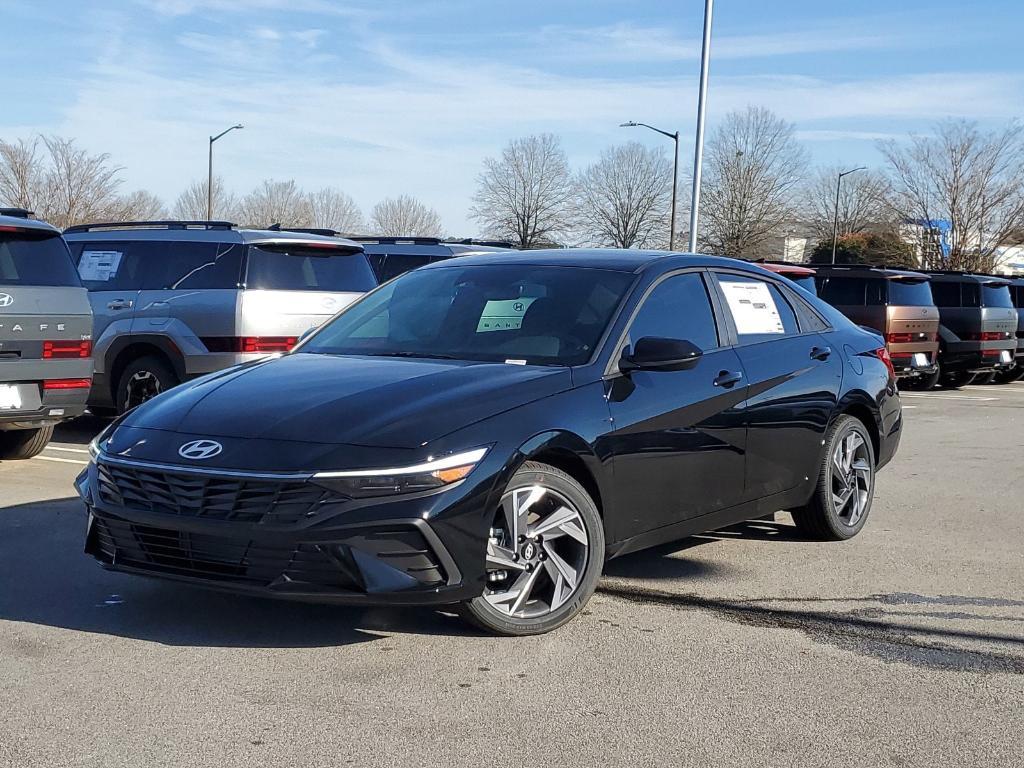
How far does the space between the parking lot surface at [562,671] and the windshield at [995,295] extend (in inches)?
635

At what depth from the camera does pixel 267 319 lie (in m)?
10.8

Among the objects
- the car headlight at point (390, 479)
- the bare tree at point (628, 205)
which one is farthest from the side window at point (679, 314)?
the bare tree at point (628, 205)

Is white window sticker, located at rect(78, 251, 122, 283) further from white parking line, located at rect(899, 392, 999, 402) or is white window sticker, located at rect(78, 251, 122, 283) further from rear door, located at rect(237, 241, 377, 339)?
white parking line, located at rect(899, 392, 999, 402)

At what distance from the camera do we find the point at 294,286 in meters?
11.2

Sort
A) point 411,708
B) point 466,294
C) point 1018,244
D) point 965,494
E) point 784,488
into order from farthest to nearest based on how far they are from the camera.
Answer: point 1018,244 → point 965,494 → point 784,488 → point 466,294 → point 411,708

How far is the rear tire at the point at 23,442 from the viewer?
971 cm

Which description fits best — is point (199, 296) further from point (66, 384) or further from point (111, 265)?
point (66, 384)

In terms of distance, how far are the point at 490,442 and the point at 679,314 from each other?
1666 mm

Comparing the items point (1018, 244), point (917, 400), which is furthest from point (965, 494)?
point (1018, 244)

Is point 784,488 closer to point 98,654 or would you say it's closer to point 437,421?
point 437,421

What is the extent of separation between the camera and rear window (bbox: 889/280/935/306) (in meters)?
19.4

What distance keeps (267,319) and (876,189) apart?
47186mm

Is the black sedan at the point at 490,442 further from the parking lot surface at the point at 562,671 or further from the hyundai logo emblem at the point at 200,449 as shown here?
the parking lot surface at the point at 562,671

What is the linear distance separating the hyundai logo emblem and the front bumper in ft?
0.28
